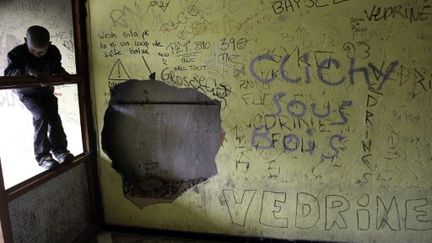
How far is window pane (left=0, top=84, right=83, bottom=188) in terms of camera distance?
273cm

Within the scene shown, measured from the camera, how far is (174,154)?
2779mm

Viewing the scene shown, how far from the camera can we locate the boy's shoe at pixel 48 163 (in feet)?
7.93

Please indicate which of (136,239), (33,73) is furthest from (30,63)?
(136,239)

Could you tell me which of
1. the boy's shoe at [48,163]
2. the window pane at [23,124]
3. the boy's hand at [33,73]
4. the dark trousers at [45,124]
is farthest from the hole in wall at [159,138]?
the boy's hand at [33,73]

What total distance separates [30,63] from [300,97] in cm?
194

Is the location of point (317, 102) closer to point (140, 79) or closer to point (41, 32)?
point (140, 79)

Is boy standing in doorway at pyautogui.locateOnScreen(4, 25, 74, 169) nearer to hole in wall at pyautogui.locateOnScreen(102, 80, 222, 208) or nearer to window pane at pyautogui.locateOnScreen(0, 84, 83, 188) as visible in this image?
window pane at pyautogui.locateOnScreen(0, 84, 83, 188)

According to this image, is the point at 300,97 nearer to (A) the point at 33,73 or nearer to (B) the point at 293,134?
(B) the point at 293,134

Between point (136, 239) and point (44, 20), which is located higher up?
point (44, 20)

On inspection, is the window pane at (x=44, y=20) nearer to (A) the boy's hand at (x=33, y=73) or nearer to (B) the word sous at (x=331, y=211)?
(A) the boy's hand at (x=33, y=73)

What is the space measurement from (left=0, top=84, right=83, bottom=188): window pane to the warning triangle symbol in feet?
1.12

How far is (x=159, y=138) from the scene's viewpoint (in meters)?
2.78

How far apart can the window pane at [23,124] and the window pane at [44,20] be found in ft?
0.83

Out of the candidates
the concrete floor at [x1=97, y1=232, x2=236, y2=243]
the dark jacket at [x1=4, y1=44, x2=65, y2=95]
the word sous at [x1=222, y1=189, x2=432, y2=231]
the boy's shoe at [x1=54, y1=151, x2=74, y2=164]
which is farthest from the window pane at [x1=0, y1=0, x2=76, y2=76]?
the word sous at [x1=222, y1=189, x2=432, y2=231]
